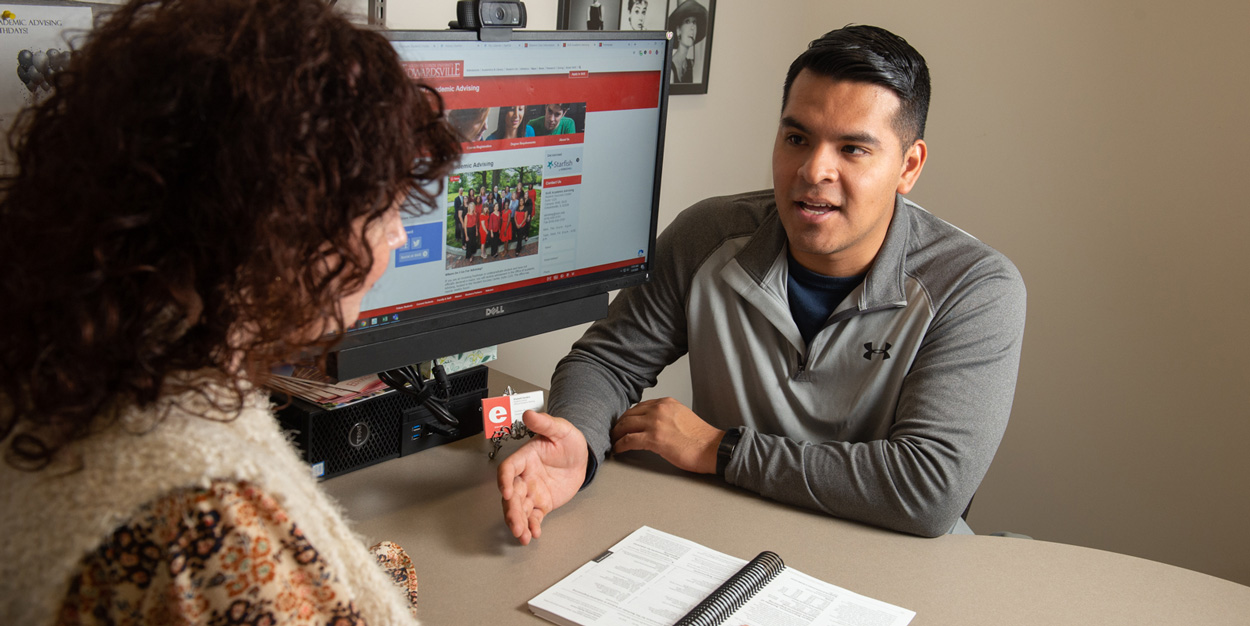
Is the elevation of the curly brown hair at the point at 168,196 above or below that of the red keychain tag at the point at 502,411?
above

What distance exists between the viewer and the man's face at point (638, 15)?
220 centimetres

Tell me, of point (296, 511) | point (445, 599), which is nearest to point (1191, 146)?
point (445, 599)

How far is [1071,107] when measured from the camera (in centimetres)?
240

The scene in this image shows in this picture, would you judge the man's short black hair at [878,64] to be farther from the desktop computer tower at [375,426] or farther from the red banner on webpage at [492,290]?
the desktop computer tower at [375,426]

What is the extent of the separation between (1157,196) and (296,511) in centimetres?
225

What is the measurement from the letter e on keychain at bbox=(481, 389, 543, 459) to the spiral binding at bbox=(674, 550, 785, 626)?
394 millimetres

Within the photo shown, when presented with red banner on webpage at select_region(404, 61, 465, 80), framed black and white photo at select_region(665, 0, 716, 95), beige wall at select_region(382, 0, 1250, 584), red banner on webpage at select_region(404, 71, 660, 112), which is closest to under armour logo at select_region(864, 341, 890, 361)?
red banner on webpage at select_region(404, 71, 660, 112)

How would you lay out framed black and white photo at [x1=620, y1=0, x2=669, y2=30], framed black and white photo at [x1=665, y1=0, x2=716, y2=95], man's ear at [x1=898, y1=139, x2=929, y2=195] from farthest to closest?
framed black and white photo at [x1=665, y1=0, x2=716, y2=95]
framed black and white photo at [x1=620, y1=0, x2=669, y2=30]
man's ear at [x1=898, y1=139, x2=929, y2=195]

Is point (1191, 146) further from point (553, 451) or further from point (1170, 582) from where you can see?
point (553, 451)

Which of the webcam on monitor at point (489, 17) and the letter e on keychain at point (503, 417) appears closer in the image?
the webcam on monitor at point (489, 17)

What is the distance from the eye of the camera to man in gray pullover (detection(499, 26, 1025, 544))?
4.21 ft

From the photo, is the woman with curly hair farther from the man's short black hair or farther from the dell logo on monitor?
the man's short black hair

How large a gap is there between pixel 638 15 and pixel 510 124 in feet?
3.59

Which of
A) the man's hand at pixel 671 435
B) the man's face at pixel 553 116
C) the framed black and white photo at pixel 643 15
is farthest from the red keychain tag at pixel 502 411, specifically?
the framed black and white photo at pixel 643 15
